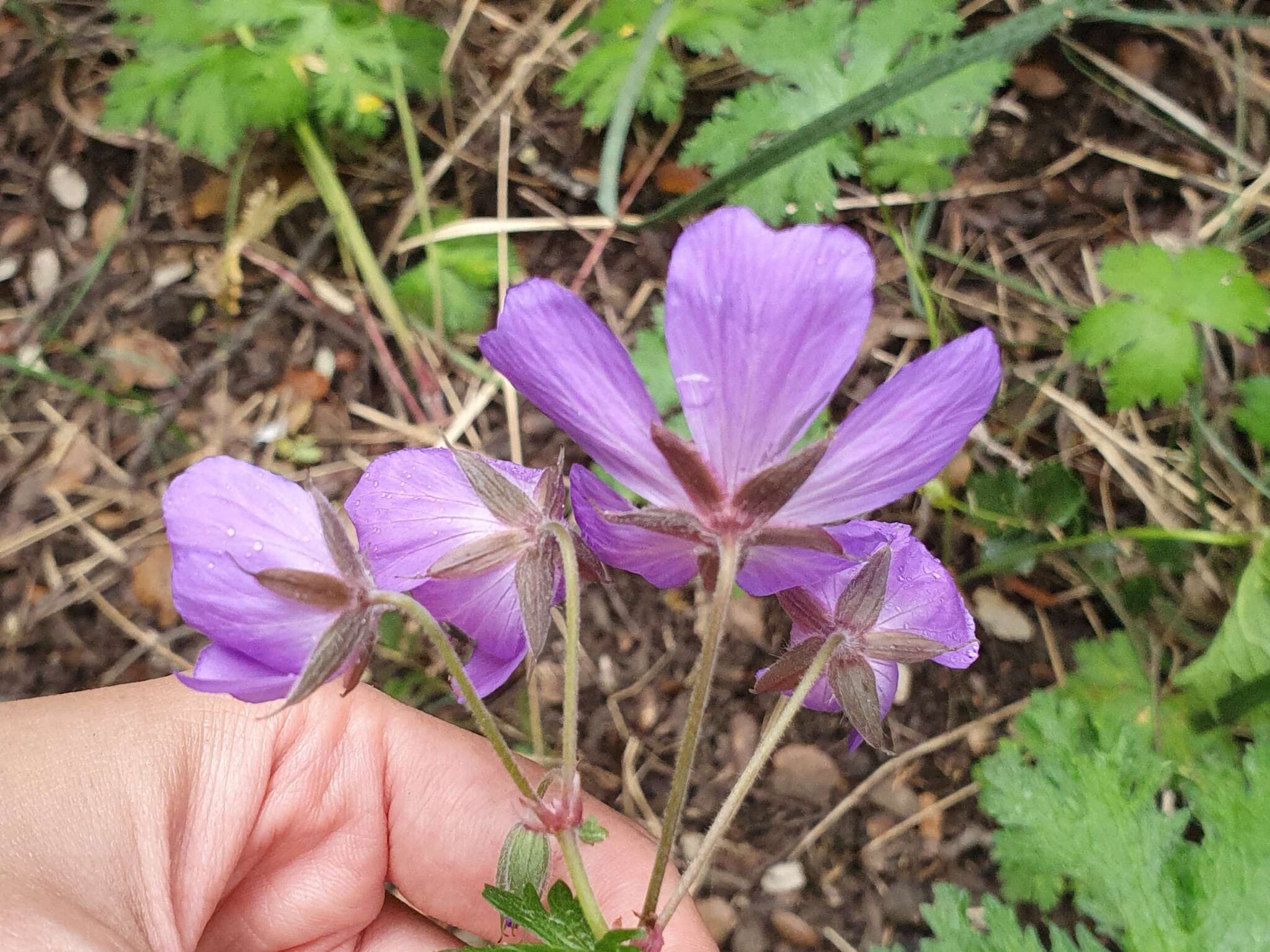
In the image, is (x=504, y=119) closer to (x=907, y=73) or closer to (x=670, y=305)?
(x=907, y=73)

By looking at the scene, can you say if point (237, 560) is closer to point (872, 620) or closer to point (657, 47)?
point (872, 620)

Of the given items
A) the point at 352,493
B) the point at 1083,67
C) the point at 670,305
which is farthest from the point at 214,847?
the point at 1083,67

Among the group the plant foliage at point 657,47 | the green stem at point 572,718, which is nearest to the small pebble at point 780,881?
the green stem at point 572,718

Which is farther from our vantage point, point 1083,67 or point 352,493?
point 1083,67

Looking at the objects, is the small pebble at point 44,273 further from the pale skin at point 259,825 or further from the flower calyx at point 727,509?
the flower calyx at point 727,509

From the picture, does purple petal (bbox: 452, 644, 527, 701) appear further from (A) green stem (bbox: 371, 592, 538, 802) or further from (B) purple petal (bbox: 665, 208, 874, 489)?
(B) purple petal (bbox: 665, 208, 874, 489)

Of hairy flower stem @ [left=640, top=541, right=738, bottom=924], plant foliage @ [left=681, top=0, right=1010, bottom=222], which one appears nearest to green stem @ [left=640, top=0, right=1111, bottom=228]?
plant foliage @ [left=681, top=0, right=1010, bottom=222]
